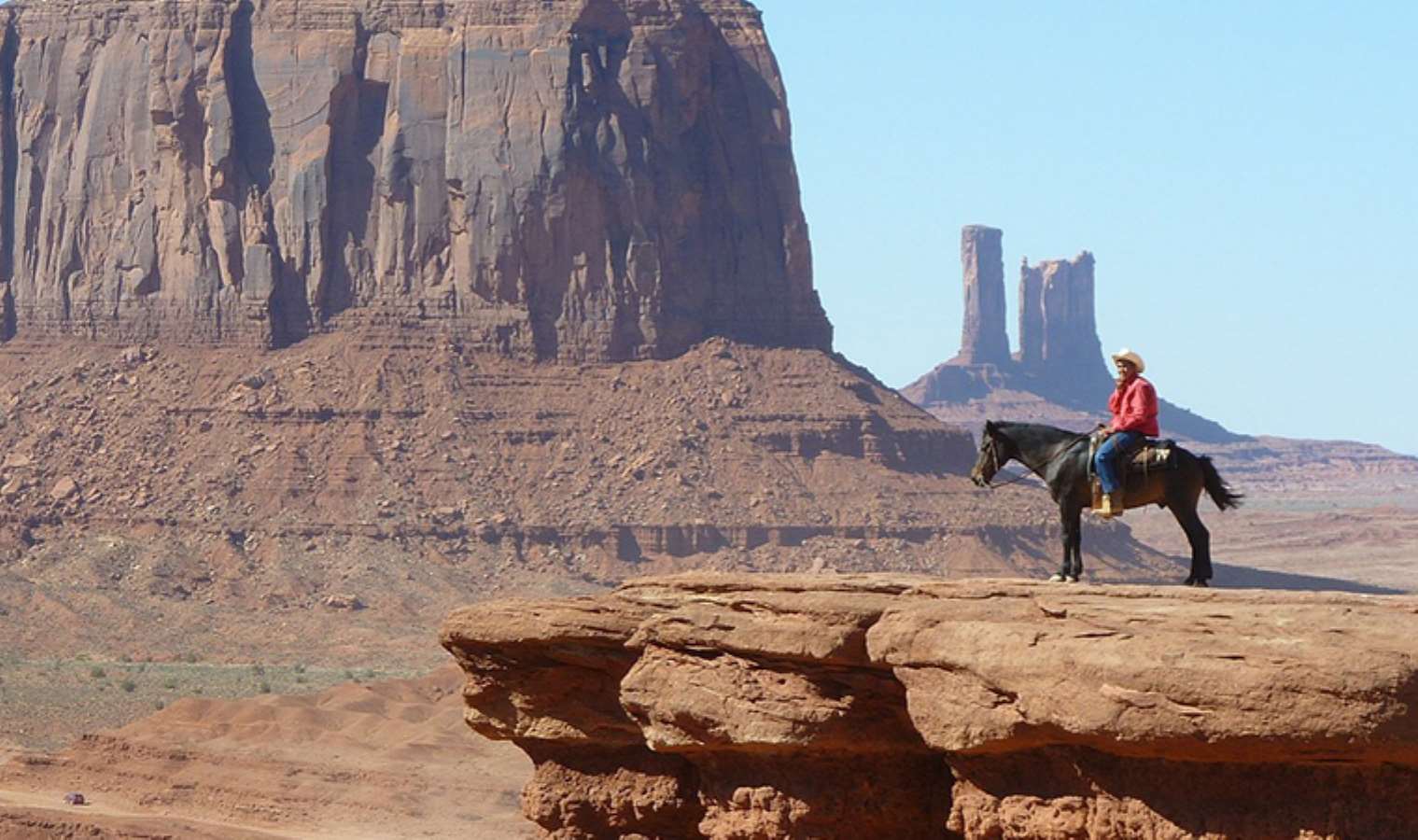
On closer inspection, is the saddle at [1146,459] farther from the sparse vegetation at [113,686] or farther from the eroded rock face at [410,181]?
the eroded rock face at [410,181]

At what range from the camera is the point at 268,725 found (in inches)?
2467

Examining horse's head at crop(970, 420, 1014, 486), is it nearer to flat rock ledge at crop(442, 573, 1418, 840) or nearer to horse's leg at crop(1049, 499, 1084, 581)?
horse's leg at crop(1049, 499, 1084, 581)

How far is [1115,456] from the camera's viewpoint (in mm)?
18375

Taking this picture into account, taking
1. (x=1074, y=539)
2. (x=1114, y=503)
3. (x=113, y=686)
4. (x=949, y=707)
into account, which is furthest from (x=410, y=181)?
(x=949, y=707)

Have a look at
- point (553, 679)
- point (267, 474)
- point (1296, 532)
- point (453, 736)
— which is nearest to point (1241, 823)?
point (553, 679)

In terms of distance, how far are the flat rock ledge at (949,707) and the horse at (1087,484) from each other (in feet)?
5.76

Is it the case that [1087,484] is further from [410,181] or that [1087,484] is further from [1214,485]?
[410,181]

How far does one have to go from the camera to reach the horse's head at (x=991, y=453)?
19953mm

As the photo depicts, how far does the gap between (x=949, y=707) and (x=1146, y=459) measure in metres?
3.39

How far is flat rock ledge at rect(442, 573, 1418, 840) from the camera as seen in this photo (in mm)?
13820

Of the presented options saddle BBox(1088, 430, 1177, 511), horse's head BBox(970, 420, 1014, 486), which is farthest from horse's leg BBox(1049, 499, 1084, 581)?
horse's head BBox(970, 420, 1014, 486)

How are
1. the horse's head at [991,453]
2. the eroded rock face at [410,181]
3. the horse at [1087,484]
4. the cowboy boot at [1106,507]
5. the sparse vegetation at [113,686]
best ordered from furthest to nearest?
the eroded rock face at [410,181], the sparse vegetation at [113,686], the horse's head at [991,453], the horse at [1087,484], the cowboy boot at [1106,507]

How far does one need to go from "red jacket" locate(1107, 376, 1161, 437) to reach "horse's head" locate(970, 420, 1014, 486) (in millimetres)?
1459

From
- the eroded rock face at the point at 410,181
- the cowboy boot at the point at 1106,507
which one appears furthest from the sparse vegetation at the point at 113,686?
the cowboy boot at the point at 1106,507
